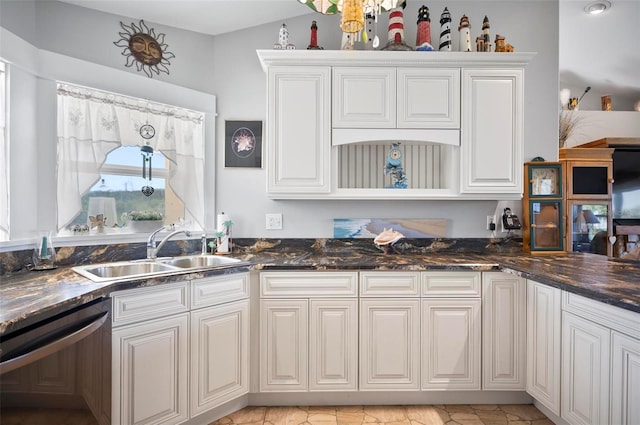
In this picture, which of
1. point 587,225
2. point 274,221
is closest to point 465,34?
point 274,221

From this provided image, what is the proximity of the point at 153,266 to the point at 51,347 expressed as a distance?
958mm

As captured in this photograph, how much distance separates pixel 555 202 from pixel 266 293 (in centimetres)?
225

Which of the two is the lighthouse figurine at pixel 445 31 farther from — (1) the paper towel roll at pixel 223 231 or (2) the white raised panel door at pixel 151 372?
(2) the white raised panel door at pixel 151 372

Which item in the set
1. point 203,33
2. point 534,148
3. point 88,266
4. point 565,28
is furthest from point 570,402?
point 565,28

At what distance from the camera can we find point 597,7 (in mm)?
2879

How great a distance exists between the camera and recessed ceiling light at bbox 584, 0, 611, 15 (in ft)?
9.25

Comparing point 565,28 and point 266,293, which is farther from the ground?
point 565,28

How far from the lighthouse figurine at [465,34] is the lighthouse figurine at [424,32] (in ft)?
0.78

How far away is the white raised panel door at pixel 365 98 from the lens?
2.25 m

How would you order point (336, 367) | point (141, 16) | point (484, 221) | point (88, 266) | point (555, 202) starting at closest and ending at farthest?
point (88, 266) → point (336, 367) → point (141, 16) → point (555, 202) → point (484, 221)

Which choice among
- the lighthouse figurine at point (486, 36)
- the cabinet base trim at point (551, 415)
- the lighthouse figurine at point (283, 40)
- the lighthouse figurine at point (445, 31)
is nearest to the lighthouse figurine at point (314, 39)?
the lighthouse figurine at point (283, 40)

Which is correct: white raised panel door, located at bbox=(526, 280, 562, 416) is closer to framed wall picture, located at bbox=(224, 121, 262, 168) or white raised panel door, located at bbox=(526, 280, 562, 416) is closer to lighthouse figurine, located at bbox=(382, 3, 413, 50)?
lighthouse figurine, located at bbox=(382, 3, 413, 50)

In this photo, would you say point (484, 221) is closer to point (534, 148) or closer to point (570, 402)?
point (534, 148)

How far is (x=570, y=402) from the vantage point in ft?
5.20
